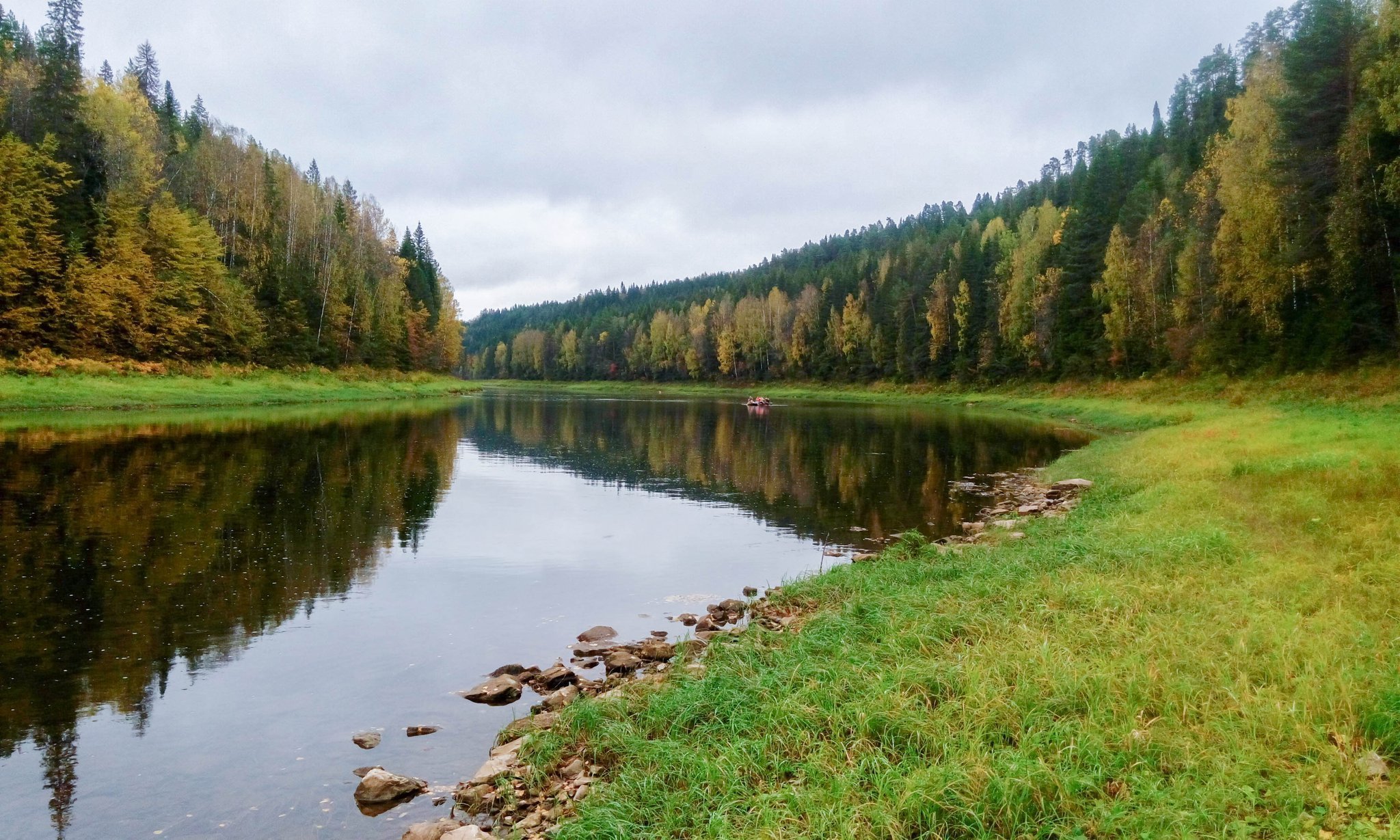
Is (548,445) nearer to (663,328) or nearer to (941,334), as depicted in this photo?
(941,334)

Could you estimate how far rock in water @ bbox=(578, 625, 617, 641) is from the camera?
11133 mm

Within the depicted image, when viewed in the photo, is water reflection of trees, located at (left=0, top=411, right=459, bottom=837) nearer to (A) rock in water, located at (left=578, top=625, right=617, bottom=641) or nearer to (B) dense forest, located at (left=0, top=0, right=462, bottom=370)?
(A) rock in water, located at (left=578, top=625, right=617, bottom=641)

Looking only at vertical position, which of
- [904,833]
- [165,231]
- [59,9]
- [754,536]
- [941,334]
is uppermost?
[59,9]

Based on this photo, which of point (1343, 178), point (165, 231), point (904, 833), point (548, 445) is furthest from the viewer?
point (165, 231)

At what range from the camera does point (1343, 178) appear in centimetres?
3462

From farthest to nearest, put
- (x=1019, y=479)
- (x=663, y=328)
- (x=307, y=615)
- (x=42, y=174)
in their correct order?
(x=663, y=328) < (x=42, y=174) < (x=1019, y=479) < (x=307, y=615)

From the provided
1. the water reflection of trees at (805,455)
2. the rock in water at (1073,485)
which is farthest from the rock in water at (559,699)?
the rock in water at (1073,485)

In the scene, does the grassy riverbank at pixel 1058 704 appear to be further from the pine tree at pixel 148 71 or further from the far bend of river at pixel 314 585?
the pine tree at pixel 148 71

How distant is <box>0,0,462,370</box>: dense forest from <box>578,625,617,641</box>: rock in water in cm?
5250

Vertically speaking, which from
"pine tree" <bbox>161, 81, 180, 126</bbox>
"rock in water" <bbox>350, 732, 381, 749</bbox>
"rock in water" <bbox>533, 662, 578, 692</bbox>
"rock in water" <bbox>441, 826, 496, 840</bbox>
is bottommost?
"rock in water" <bbox>533, 662, 578, 692</bbox>

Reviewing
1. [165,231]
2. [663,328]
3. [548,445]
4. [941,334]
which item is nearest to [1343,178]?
[548,445]

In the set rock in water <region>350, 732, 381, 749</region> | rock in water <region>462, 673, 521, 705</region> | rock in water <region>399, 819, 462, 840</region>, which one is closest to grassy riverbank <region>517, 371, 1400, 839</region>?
rock in water <region>399, 819, 462, 840</region>

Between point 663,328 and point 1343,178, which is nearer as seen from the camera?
point 1343,178

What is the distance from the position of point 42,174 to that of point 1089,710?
68.6 metres
